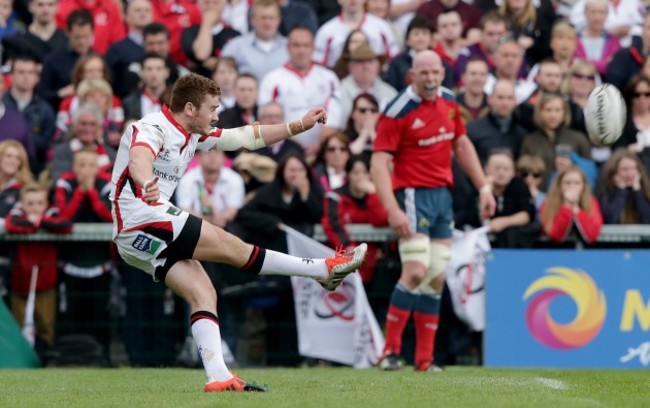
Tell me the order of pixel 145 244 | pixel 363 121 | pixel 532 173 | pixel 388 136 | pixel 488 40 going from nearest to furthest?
pixel 145 244 < pixel 388 136 < pixel 532 173 < pixel 363 121 < pixel 488 40

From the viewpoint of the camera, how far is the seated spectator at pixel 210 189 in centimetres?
1440

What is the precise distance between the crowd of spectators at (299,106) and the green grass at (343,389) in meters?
2.03

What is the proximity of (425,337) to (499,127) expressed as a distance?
3.63 m

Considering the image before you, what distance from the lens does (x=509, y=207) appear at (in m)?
14.5

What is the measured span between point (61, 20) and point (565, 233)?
768 centimetres

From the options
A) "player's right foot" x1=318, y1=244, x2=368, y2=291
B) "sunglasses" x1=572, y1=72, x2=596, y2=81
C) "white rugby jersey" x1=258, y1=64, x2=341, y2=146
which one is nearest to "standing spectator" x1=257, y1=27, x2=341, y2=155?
"white rugby jersey" x1=258, y1=64, x2=341, y2=146

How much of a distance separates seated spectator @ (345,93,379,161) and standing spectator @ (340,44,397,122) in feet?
1.68

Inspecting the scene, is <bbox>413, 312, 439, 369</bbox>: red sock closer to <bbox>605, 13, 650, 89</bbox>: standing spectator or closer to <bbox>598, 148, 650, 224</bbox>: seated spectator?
<bbox>598, 148, 650, 224</bbox>: seated spectator

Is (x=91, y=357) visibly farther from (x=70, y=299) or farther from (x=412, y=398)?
(x=412, y=398)

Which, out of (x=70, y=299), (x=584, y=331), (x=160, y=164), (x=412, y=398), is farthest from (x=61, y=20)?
(x=412, y=398)

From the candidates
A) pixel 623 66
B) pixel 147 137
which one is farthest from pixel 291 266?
pixel 623 66

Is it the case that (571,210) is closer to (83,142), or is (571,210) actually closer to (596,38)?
(596,38)

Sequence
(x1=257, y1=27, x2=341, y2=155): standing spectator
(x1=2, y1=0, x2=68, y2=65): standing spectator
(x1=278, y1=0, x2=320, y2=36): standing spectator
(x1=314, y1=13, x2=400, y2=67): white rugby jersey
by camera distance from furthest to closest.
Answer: (x1=278, y1=0, x2=320, y2=36): standing spectator, (x1=314, y1=13, x2=400, y2=67): white rugby jersey, (x1=2, y1=0, x2=68, y2=65): standing spectator, (x1=257, y1=27, x2=341, y2=155): standing spectator

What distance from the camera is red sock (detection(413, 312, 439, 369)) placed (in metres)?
12.9
